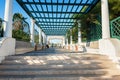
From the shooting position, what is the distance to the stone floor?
497 cm

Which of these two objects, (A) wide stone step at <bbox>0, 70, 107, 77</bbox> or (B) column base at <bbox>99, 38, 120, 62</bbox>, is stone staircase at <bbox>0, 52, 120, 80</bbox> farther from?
(B) column base at <bbox>99, 38, 120, 62</bbox>

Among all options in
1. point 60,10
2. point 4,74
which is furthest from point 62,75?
point 60,10

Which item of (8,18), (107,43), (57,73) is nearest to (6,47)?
(8,18)

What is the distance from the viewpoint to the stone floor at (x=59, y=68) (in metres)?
4.97

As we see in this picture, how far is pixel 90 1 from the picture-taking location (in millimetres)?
11703

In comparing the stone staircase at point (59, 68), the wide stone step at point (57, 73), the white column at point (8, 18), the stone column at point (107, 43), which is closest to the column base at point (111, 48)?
the stone column at point (107, 43)

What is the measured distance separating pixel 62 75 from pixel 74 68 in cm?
69

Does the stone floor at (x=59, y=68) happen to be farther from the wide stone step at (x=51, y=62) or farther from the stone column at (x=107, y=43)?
the stone column at (x=107, y=43)

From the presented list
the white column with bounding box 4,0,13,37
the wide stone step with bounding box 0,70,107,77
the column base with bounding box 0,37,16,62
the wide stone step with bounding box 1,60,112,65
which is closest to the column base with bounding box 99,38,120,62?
the wide stone step with bounding box 1,60,112,65

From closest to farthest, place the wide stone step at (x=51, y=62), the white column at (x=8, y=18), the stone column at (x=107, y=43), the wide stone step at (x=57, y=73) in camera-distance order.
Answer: the wide stone step at (x=57, y=73) < the wide stone step at (x=51, y=62) < the stone column at (x=107, y=43) < the white column at (x=8, y=18)

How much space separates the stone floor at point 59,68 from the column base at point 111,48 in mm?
289

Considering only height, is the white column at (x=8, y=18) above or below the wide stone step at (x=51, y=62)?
above

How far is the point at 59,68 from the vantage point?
5586 millimetres

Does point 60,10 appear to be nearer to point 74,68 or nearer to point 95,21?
point 95,21
